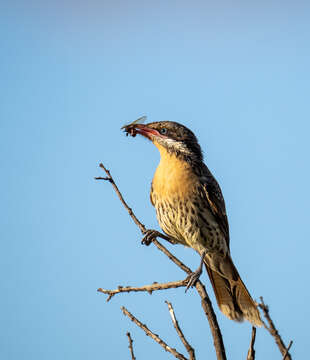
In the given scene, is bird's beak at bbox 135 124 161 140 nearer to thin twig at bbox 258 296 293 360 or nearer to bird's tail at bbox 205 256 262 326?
bird's tail at bbox 205 256 262 326

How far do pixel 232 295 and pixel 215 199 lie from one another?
4.86 ft

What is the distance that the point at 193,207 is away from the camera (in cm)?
786

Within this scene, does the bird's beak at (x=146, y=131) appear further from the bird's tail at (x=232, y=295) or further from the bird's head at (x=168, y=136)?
the bird's tail at (x=232, y=295)

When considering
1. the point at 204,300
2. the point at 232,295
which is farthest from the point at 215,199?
the point at 204,300

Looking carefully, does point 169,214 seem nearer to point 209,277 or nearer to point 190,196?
point 190,196

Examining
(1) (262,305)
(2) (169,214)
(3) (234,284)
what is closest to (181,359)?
(1) (262,305)

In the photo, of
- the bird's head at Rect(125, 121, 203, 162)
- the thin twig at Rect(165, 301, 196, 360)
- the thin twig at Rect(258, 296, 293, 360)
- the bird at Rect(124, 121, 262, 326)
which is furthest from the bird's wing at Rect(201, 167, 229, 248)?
the thin twig at Rect(258, 296, 293, 360)

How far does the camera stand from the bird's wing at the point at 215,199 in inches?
316

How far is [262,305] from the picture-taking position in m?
3.47

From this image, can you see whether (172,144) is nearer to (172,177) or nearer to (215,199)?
(172,177)

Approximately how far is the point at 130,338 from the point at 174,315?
1.64 feet

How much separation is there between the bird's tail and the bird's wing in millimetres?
530

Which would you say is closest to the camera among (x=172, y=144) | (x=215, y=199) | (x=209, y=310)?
(x=209, y=310)

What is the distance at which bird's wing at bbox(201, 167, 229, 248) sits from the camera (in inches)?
316
